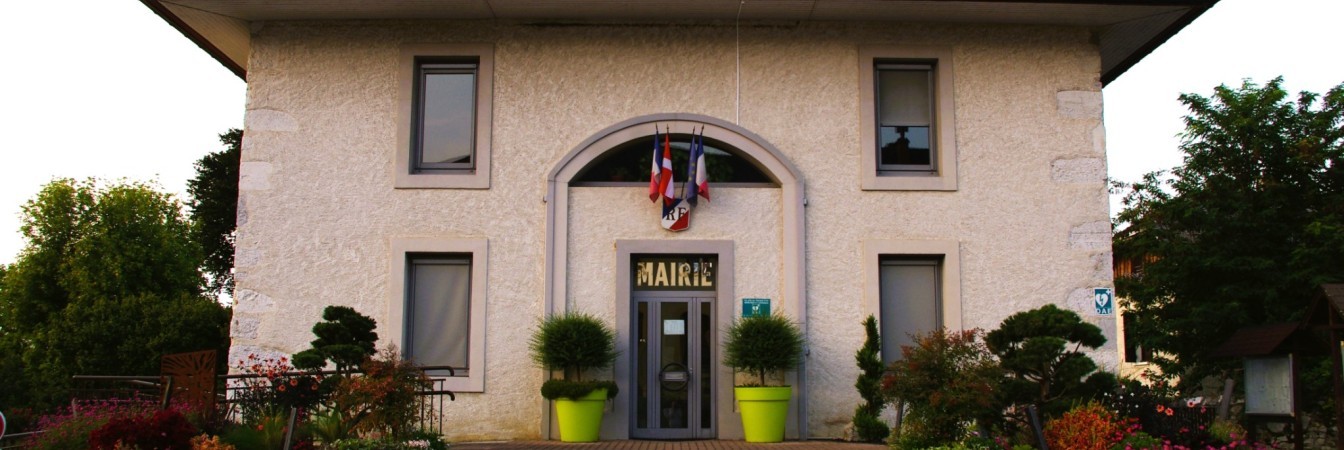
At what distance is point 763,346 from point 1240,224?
732 cm

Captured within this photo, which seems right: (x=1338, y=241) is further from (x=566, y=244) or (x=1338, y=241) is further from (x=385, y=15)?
(x=385, y=15)

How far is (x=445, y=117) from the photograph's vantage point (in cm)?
1338

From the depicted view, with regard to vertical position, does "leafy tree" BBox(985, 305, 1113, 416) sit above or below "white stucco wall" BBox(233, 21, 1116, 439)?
below

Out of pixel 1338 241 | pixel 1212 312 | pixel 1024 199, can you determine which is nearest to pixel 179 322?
pixel 1024 199

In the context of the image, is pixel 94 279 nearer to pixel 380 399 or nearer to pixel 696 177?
pixel 696 177

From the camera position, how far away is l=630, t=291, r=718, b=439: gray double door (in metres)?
12.8

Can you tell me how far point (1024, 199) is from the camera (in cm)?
1306

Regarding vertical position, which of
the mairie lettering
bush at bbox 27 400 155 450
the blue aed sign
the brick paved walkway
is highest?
the mairie lettering

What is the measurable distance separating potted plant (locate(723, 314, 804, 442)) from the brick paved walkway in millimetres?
205

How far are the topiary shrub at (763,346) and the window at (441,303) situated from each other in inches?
104

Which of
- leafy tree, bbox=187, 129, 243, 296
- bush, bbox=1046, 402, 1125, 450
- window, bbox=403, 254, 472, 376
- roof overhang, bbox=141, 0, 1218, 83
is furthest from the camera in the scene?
leafy tree, bbox=187, 129, 243, 296

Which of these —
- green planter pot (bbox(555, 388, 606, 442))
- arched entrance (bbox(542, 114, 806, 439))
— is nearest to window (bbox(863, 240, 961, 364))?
arched entrance (bbox(542, 114, 806, 439))

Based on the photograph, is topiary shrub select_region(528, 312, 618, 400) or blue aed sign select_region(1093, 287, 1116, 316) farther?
blue aed sign select_region(1093, 287, 1116, 316)

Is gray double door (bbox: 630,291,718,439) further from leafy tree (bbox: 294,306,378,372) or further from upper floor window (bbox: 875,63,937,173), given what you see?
leafy tree (bbox: 294,306,378,372)
